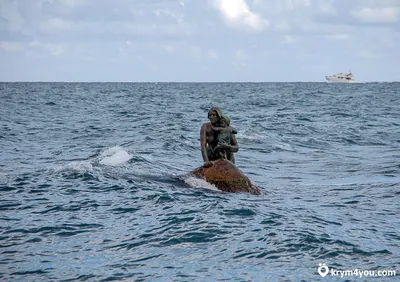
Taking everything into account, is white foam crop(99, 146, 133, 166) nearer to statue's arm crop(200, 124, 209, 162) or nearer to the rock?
statue's arm crop(200, 124, 209, 162)

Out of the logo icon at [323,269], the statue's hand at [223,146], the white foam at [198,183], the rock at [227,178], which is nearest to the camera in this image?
the logo icon at [323,269]

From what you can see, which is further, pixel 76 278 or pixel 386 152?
pixel 386 152

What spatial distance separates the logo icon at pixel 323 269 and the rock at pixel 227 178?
4.82 metres

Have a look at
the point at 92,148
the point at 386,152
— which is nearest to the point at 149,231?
the point at 92,148

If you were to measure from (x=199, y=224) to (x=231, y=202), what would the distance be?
5.77ft

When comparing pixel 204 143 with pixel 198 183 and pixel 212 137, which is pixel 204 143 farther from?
pixel 198 183

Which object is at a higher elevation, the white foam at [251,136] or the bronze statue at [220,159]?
the bronze statue at [220,159]

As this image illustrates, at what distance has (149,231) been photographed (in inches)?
408

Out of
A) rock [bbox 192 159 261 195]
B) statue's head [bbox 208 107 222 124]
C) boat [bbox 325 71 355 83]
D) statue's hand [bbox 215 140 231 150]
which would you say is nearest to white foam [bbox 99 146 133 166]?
statue's head [bbox 208 107 222 124]

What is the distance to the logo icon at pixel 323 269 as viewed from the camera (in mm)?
8414

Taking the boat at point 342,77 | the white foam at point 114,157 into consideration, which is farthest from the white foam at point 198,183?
the boat at point 342,77

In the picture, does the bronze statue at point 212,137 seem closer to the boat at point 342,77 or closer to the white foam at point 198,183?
the white foam at point 198,183

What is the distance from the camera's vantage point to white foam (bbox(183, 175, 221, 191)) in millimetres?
13602

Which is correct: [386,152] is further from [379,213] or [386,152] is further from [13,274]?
[13,274]
